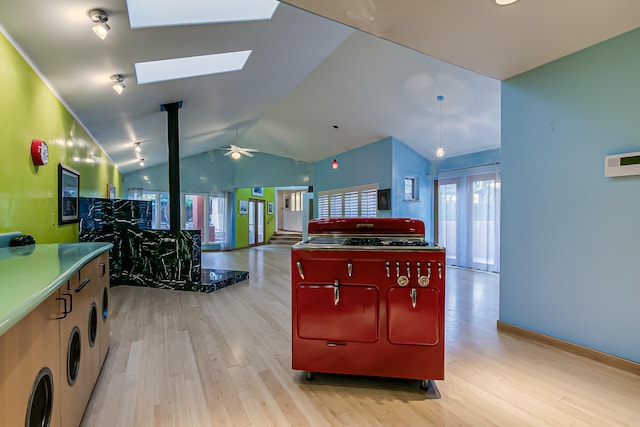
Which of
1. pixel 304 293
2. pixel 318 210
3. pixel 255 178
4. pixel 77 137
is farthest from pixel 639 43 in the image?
pixel 255 178

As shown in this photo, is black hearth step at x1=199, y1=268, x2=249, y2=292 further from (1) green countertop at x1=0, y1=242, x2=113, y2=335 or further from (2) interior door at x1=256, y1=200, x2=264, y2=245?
(2) interior door at x1=256, y1=200, x2=264, y2=245

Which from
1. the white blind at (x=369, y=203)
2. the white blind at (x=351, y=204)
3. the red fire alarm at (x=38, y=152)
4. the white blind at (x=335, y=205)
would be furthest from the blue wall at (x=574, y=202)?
the white blind at (x=335, y=205)

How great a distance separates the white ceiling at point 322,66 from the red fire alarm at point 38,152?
74cm

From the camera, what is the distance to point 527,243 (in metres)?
3.03

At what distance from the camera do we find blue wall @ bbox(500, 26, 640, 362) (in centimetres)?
238

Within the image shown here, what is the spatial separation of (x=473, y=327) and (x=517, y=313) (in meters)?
0.45

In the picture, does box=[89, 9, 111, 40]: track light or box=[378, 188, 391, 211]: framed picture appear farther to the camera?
box=[378, 188, 391, 211]: framed picture

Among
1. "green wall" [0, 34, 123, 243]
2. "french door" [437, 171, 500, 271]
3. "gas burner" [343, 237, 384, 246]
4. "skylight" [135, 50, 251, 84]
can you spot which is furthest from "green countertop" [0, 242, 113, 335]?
"french door" [437, 171, 500, 271]

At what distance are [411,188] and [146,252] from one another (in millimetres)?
5647

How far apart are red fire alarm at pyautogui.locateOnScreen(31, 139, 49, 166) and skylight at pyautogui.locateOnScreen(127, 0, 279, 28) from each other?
136 centimetres

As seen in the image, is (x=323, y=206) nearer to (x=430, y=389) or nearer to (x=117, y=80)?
(x=117, y=80)

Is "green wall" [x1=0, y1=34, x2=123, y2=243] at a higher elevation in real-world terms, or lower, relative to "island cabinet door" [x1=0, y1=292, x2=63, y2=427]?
higher

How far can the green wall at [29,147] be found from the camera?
226 cm

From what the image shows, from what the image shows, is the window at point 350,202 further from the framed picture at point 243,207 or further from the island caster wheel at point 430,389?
the island caster wheel at point 430,389
